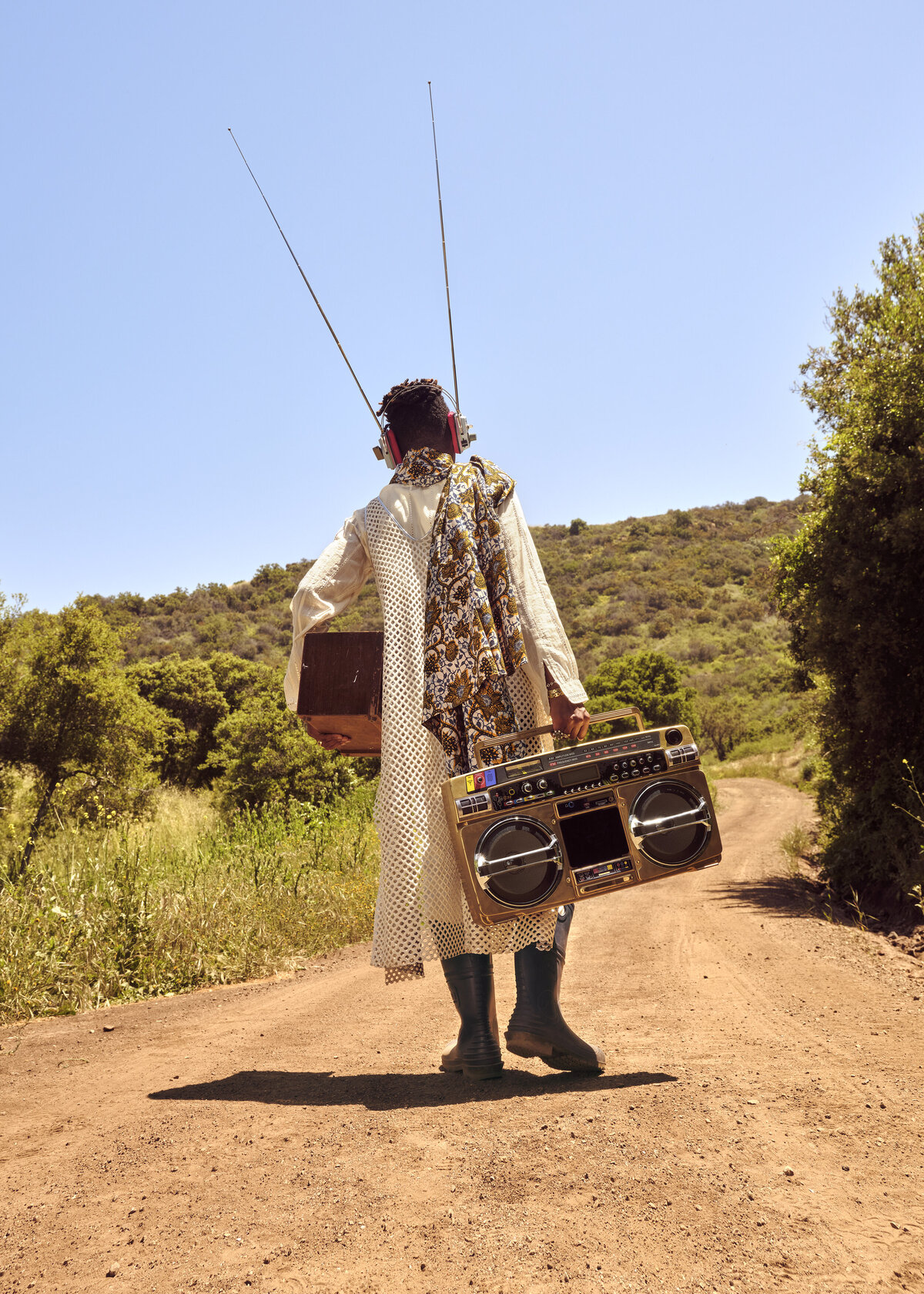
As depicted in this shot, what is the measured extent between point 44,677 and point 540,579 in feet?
29.7

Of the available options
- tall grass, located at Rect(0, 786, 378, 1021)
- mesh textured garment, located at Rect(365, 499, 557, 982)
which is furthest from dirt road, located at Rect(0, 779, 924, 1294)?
tall grass, located at Rect(0, 786, 378, 1021)

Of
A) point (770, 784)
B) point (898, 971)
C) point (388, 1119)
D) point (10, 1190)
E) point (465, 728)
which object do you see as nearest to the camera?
point (10, 1190)

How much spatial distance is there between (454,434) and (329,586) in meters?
0.74

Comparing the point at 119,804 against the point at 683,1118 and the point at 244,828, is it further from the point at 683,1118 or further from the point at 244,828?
the point at 683,1118

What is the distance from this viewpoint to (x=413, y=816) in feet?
9.53

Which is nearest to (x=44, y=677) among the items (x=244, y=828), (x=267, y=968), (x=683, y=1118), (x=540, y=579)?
(x=244, y=828)

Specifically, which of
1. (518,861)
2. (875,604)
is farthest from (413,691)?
(875,604)

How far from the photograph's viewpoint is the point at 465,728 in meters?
2.87

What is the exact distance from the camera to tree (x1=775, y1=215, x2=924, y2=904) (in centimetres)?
821

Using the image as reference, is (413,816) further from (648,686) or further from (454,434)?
(648,686)

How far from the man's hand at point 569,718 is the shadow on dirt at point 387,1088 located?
3.26 ft

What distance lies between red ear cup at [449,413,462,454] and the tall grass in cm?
327

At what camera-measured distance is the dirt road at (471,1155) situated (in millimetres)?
1530

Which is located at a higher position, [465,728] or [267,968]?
[465,728]
